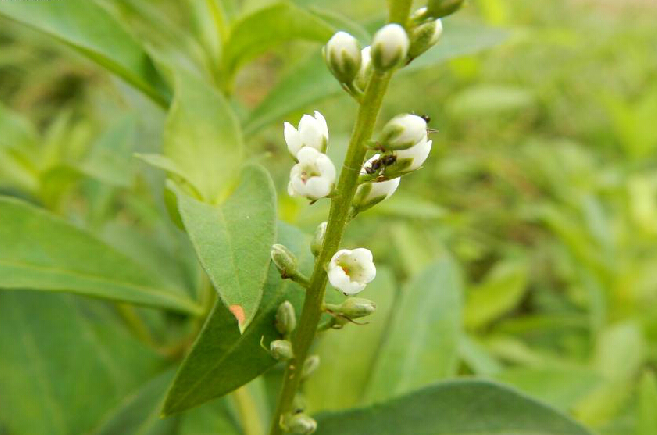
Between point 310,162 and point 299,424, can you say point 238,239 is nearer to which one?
point 310,162

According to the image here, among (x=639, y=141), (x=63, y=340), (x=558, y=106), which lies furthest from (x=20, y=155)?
(x=558, y=106)

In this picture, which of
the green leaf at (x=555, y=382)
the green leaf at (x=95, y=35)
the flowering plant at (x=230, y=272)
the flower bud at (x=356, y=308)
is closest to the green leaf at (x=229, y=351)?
the flowering plant at (x=230, y=272)

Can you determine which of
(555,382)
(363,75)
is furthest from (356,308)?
(555,382)

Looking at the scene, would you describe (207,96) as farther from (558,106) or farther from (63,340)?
(558,106)

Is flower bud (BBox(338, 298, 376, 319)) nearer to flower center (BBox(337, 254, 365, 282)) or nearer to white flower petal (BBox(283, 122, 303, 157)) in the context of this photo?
flower center (BBox(337, 254, 365, 282))

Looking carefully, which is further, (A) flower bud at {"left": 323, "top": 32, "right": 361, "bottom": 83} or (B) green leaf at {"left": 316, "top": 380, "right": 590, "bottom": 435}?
(B) green leaf at {"left": 316, "top": 380, "right": 590, "bottom": 435}

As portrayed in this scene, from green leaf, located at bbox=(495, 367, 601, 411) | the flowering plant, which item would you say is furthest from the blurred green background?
the flowering plant

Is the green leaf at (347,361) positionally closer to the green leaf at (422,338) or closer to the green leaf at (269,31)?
the green leaf at (422,338)
